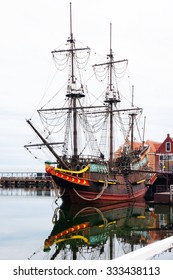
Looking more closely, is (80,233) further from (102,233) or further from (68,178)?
(68,178)

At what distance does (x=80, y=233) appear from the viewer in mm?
28031

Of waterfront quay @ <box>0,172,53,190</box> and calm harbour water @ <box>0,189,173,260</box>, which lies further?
waterfront quay @ <box>0,172,53,190</box>

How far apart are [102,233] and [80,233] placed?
52.5 inches

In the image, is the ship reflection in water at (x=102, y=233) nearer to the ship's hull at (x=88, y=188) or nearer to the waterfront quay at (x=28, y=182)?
the ship's hull at (x=88, y=188)

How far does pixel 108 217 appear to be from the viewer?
3709 cm

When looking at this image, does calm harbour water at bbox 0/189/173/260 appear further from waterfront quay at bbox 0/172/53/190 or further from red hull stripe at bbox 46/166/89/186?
waterfront quay at bbox 0/172/53/190

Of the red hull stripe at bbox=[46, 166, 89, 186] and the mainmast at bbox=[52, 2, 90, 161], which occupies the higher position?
the mainmast at bbox=[52, 2, 90, 161]

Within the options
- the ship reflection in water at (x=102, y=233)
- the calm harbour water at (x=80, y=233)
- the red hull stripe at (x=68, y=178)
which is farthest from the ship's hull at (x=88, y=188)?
the ship reflection in water at (x=102, y=233)

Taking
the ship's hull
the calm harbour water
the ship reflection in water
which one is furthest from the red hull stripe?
the ship reflection in water

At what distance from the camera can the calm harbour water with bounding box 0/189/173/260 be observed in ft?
71.6

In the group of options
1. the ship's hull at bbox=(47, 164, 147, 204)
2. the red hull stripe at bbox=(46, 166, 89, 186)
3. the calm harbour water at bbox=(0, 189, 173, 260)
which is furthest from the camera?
the ship's hull at bbox=(47, 164, 147, 204)

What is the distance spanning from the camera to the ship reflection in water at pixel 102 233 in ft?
71.9
